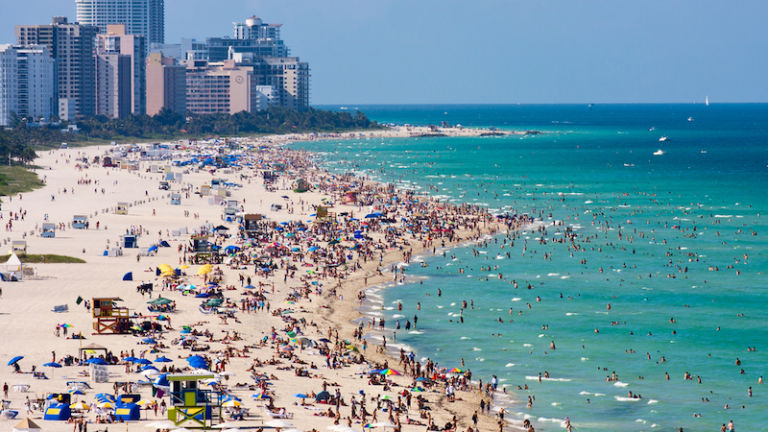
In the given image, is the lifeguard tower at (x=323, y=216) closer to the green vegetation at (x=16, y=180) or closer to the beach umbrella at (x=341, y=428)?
the green vegetation at (x=16, y=180)

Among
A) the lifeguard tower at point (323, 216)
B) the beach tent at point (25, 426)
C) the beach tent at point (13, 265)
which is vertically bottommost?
the beach tent at point (25, 426)

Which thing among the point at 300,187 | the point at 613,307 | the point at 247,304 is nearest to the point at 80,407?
the point at 247,304

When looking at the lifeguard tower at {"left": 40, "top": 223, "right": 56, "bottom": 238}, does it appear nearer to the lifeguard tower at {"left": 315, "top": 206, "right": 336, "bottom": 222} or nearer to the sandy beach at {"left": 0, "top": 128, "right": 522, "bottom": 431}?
the sandy beach at {"left": 0, "top": 128, "right": 522, "bottom": 431}

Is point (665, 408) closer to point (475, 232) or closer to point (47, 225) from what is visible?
point (475, 232)

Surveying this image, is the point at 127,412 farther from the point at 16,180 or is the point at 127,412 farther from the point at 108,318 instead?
the point at 16,180

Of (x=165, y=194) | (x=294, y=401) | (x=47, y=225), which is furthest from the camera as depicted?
(x=165, y=194)

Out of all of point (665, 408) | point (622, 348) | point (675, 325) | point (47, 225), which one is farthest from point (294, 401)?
point (47, 225)

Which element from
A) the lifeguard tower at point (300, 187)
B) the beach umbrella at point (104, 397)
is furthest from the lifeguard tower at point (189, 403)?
the lifeguard tower at point (300, 187)
